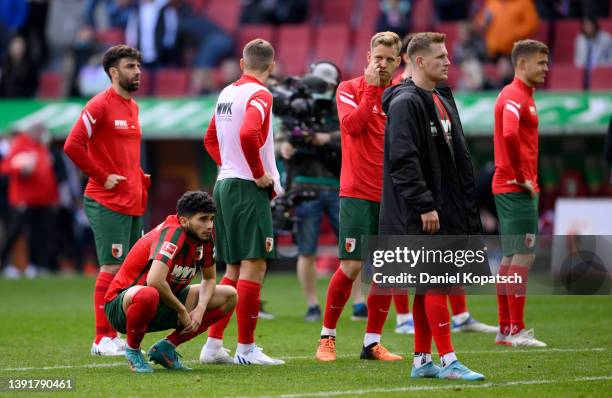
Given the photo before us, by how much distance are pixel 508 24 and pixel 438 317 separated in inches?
513

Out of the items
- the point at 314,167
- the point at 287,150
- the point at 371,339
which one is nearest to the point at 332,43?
the point at 314,167

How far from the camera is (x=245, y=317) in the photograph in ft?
30.0

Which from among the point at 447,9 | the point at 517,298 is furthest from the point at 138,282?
the point at 447,9

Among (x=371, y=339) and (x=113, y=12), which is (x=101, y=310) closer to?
(x=371, y=339)

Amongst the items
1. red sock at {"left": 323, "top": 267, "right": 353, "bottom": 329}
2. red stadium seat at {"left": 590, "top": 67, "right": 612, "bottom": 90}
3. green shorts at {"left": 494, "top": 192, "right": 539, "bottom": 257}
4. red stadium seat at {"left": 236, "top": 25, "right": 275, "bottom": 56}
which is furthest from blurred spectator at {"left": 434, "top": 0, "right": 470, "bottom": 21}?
red sock at {"left": 323, "top": 267, "right": 353, "bottom": 329}

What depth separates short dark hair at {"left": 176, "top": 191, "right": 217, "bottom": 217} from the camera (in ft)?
27.6

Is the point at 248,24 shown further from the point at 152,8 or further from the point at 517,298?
the point at 517,298

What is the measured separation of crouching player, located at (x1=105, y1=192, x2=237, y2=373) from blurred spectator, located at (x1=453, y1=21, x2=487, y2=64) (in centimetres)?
1219

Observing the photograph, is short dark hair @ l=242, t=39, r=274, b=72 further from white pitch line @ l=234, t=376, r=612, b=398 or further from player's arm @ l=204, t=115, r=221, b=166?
white pitch line @ l=234, t=376, r=612, b=398

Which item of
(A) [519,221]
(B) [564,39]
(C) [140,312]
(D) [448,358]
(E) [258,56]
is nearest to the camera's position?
(D) [448,358]

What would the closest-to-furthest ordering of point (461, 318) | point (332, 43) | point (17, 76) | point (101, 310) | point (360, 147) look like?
point (360, 147) → point (101, 310) → point (461, 318) → point (17, 76) → point (332, 43)

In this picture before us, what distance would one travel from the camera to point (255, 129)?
896cm

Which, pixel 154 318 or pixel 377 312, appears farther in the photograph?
pixel 377 312

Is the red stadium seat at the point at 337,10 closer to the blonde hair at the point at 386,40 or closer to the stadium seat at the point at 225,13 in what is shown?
the stadium seat at the point at 225,13
